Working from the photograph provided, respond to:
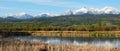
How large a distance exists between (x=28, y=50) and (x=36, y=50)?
0.66 metres

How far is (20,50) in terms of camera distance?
25656mm

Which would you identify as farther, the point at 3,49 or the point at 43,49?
the point at 43,49

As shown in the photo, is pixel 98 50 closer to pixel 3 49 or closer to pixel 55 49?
pixel 55 49

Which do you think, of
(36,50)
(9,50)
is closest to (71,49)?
(36,50)

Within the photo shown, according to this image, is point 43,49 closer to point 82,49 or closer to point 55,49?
point 55,49

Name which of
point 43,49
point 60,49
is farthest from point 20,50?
point 60,49

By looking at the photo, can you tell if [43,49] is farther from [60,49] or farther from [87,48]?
[87,48]

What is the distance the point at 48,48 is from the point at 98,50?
14.7ft

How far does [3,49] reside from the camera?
25250 millimetres

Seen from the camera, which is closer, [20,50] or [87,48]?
[20,50]

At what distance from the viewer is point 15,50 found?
25.6 meters

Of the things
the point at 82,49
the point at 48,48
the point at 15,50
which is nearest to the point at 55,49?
the point at 48,48

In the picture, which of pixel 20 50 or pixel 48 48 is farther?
pixel 48 48

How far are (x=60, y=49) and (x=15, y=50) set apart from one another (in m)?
5.00
